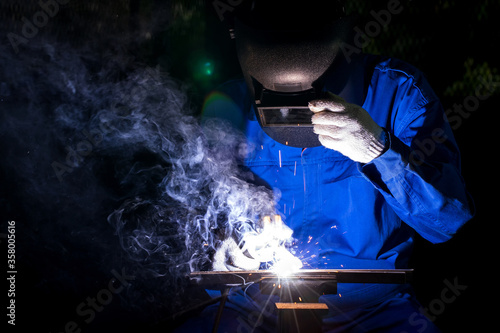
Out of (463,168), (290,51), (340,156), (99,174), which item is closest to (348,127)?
(290,51)

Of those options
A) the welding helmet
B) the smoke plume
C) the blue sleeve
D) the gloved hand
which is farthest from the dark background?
the gloved hand

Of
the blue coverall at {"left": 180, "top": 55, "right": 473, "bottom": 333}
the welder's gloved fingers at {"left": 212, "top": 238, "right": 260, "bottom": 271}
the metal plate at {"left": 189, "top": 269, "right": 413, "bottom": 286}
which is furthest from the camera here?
the welder's gloved fingers at {"left": 212, "top": 238, "right": 260, "bottom": 271}

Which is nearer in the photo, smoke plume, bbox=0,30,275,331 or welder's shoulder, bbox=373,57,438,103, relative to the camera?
welder's shoulder, bbox=373,57,438,103

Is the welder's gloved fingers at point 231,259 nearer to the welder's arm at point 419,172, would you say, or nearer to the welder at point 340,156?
the welder at point 340,156

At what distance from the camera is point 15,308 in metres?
2.52

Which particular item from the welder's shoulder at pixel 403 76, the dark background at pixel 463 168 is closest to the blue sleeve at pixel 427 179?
the welder's shoulder at pixel 403 76

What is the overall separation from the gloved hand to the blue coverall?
0.07m

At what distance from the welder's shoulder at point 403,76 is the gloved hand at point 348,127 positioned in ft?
1.85

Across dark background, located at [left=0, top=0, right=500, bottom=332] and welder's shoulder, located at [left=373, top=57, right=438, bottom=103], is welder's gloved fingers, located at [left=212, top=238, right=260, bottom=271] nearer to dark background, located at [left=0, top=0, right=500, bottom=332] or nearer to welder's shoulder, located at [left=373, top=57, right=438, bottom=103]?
dark background, located at [left=0, top=0, right=500, bottom=332]

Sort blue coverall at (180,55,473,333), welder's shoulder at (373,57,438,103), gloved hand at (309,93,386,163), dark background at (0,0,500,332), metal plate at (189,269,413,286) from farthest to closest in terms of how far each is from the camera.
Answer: dark background at (0,0,500,332), welder's shoulder at (373,57,438,103), blue coverall at (180,55,473,333), gloved hand at (309,93,386,163), metal plate at (189,269,413,286)

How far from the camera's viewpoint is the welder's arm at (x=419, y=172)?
58.5 inches

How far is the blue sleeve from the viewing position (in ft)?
4.92

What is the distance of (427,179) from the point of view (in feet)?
4.92

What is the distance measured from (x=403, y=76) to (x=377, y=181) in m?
0.77
